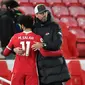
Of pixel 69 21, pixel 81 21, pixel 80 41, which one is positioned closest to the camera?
pixel 80 41

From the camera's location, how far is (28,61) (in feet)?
12.4

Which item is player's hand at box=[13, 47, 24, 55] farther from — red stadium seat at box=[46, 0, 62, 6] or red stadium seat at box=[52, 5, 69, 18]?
red stadium seat at box=[46, 0, 62, 6]

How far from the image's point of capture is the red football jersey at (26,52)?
3.76 metres

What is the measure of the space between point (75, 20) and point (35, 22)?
4276 millimetres

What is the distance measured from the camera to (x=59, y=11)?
26.7 feet

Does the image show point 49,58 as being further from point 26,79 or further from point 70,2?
point 70,2

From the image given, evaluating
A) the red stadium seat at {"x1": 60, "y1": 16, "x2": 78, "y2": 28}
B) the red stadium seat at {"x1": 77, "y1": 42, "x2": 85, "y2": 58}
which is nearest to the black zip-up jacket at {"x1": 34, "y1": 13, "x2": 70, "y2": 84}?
the red stadium seat at {"x1": 77, "y1": 42, "x2": 85, "y2": 58}

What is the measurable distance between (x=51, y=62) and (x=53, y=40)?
8.3 inches

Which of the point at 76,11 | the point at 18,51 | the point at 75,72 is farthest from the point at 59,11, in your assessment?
the point at 18,51

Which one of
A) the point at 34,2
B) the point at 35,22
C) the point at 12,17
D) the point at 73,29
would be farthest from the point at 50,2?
the point at 35,22

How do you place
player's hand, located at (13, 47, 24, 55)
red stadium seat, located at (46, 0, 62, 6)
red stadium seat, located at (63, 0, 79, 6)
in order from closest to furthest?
player's hand, located at (13, 47, 24, 55) < red stadium seat, located at (46, 0, 62, 6) < red stadium seat, located at (63, 0, 79, 6)

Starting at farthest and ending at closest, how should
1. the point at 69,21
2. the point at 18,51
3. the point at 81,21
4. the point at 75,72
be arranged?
1. the point at 81,21
2. the point at 69,21
3. the point at 75,72
4. the point at 18,51

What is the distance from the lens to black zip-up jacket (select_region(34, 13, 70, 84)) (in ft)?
12.3

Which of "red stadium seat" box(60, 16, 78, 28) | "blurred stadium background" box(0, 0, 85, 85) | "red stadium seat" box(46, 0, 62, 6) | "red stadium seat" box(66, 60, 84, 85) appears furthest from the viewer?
"red stadium seat" box(46, 0, 62, 6)
